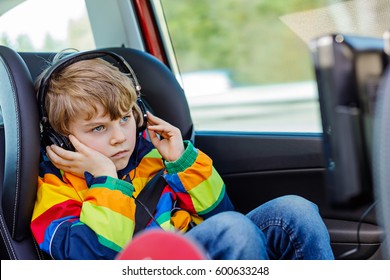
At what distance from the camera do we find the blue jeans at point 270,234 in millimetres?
1180

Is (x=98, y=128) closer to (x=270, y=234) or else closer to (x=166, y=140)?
(x=166, y=140)

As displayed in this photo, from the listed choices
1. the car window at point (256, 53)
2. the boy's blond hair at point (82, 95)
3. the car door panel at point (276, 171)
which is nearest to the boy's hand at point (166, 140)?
the boy's blond hair at point (82, 95)

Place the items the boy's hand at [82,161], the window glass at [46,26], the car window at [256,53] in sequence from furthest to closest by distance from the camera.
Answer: the window glass at [46,26] → the car window at [256,53] → the boy's hand at [82,161]

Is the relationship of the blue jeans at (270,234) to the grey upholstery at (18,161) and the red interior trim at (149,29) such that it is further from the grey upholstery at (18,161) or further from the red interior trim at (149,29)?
the red interior trim at (149,29)

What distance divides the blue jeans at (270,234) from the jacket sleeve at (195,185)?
0.11m

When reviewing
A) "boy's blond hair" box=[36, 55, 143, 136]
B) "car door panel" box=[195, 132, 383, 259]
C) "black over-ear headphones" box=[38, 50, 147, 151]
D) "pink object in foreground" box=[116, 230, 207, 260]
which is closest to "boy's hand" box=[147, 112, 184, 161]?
"boy's blond hair" box=[36, 55, 143, 136]

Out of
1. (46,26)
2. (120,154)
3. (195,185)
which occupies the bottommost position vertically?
(195,185)

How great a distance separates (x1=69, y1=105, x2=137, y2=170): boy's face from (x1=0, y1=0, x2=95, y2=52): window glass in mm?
→ 613

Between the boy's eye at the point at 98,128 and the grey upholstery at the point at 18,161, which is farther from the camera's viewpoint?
the boy's eye at the point at 98,128

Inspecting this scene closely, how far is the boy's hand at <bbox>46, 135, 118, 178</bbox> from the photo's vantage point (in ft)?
4.59

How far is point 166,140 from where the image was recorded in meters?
1.57

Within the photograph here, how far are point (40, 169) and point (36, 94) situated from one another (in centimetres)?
18

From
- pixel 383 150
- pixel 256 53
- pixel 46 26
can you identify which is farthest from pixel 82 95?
pixel 256 53

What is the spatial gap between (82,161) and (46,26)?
0.81m
